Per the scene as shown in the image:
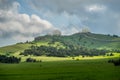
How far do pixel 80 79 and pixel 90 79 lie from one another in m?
3.65

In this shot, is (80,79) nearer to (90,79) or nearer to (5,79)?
(90,79)

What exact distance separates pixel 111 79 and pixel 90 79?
5.90 meters

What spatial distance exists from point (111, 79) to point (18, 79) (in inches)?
1139

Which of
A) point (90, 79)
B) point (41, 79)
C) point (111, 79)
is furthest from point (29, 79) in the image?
point (111, 79)

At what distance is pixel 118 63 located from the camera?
161875mm

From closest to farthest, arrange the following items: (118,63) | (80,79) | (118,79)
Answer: (118,79) → (80,79) → (118,63)

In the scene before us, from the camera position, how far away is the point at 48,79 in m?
83.9

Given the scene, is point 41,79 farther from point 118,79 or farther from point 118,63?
point 118,63

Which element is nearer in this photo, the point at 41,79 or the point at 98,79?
the point at 98,79

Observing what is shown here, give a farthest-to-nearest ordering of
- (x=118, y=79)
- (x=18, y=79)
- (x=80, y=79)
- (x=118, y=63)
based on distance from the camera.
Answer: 1. (x=118, y=63)
2. (x=18, y=79)
3. (x=80, y=79)
4. (x=118, y=79)

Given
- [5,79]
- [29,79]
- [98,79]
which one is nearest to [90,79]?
[98,79]

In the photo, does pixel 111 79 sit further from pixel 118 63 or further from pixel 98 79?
pixel 118 63

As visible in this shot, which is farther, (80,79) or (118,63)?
(118,63)

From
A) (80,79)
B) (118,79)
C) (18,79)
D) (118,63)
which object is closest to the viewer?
(118,79)
